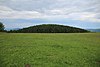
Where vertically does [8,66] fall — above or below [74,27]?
below

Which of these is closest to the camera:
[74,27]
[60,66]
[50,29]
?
[60,66]

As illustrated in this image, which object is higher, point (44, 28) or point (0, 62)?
point (44, 28)

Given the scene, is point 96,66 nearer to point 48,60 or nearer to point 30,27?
point 48,60

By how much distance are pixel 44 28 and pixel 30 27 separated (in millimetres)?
2293

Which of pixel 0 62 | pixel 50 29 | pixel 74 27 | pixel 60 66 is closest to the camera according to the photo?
pixel 60 66

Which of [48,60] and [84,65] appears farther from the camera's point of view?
[48,60]

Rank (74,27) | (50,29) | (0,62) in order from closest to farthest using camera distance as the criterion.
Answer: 1. (0,62)
2. (50,29)
3. (74,27)

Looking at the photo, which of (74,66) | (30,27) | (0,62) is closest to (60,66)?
(74,66)

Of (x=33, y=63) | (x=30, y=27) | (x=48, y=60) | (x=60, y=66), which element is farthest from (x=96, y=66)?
(x=30, y=27)

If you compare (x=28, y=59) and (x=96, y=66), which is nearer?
(x=96, y=66)

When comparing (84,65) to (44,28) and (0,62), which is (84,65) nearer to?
(0,62)

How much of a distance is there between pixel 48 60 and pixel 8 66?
1.72 m

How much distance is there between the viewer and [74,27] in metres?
22.3

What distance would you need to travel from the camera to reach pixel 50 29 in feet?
66.8
